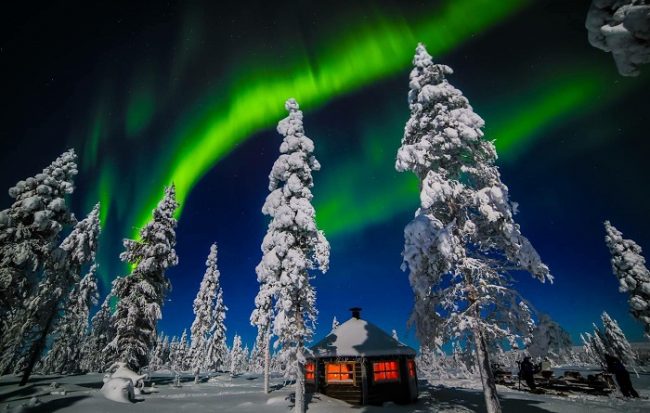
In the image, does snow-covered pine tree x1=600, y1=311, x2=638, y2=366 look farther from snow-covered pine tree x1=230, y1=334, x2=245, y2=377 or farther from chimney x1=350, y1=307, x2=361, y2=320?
snow-covered pine tree x1=230, y1=334, x2=245, y2=377

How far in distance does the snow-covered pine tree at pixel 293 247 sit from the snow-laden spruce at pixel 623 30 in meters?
13.6

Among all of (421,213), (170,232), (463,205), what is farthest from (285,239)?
(170,232)

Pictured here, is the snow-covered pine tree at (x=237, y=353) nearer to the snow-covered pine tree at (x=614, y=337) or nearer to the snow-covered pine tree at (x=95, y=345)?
the snow-covered pine tree at (x=95, y=345)

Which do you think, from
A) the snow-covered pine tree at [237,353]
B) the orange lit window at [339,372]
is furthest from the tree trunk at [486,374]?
the snow-covered pine tree at [237,353]

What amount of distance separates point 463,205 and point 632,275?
25203 millimetres

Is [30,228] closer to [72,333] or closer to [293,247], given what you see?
[293,247]

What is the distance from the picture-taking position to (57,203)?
1791 centimetres

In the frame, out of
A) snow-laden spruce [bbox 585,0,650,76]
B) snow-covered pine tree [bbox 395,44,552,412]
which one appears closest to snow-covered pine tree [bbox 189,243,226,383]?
snow-covered pine tree [bbox 395,44,552,412]

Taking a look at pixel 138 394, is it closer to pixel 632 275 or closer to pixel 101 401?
pixel 101 401

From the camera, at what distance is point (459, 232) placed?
40.6 feet

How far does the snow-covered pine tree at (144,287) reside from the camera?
20672 mm

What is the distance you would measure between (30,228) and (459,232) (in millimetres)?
24140

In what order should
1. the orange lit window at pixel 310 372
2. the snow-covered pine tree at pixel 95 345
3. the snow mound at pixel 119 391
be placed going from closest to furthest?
the snow mound at pixel 119 391, the orange lit window at pixel 310 372, the snow-covered pine tree at pixel 95 345

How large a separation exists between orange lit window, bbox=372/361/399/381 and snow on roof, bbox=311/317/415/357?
0.85 m
